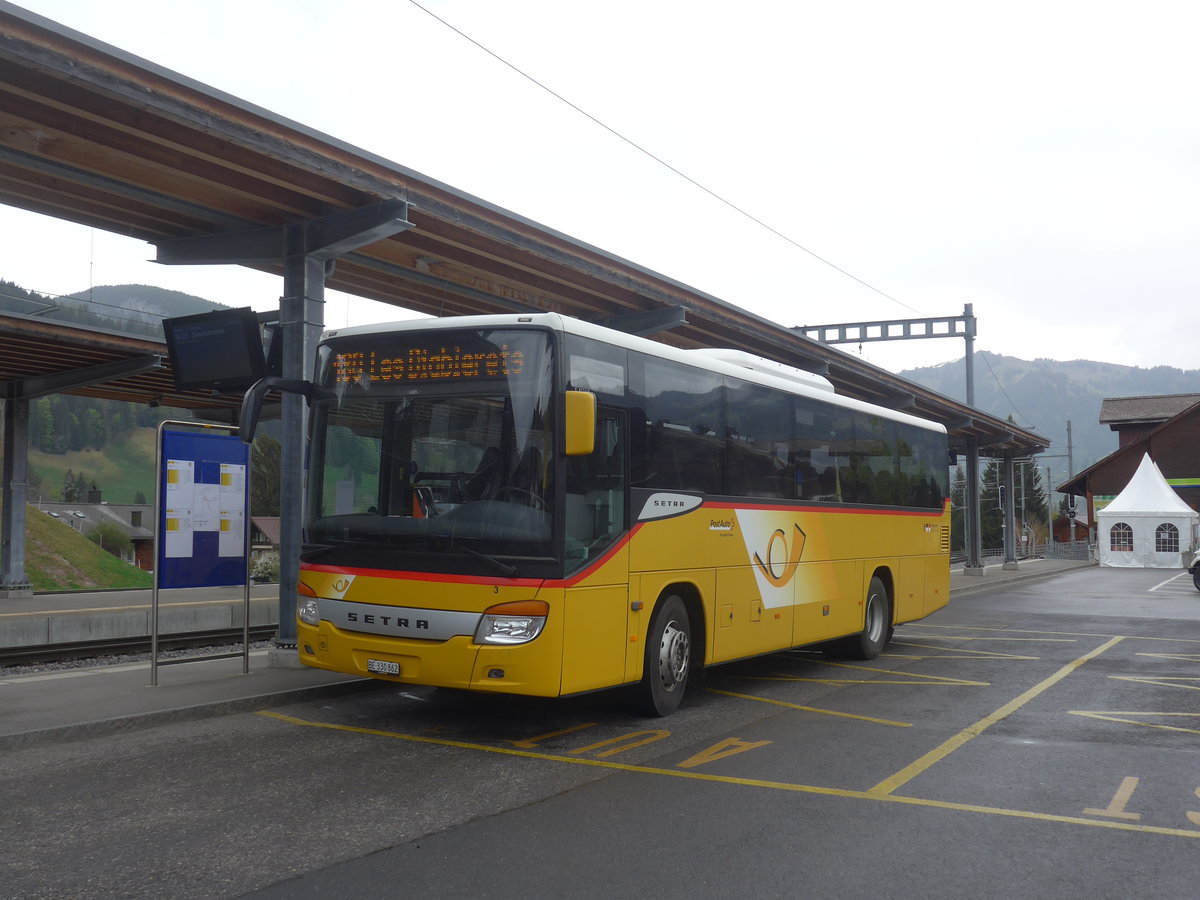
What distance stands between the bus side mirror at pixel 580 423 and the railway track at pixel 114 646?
9.80 m

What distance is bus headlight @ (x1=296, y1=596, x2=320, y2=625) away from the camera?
802cm

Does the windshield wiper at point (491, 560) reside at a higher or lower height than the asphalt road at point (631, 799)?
higher

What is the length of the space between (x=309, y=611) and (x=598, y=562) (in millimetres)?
2305

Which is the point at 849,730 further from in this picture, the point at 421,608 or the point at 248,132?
the point at 248,132

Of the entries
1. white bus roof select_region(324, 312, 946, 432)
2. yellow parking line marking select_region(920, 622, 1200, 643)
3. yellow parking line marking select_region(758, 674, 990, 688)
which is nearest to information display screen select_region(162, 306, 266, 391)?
white bus roof select_region(324, 312, 946, 432)

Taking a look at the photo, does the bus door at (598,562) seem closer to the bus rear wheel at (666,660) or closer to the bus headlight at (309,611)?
the bus rear wheel at (666,660)

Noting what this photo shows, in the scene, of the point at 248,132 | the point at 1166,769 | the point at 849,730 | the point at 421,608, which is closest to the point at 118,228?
the point at 248,132

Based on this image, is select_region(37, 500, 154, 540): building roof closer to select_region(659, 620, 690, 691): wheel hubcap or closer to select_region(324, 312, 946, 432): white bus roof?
select_region(324, 312, 946, 432): white bus roof

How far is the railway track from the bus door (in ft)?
30.5

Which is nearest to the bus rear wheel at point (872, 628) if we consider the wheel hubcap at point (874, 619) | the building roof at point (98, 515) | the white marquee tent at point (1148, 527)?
the wheel hubcap at point (874, 619)

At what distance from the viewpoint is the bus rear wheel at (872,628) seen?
500 inches

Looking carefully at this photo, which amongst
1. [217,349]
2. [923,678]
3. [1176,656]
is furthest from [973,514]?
[217,349]

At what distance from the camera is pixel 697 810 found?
5.78 metres

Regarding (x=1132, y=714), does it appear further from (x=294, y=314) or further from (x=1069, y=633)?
(x=294, y=314)
